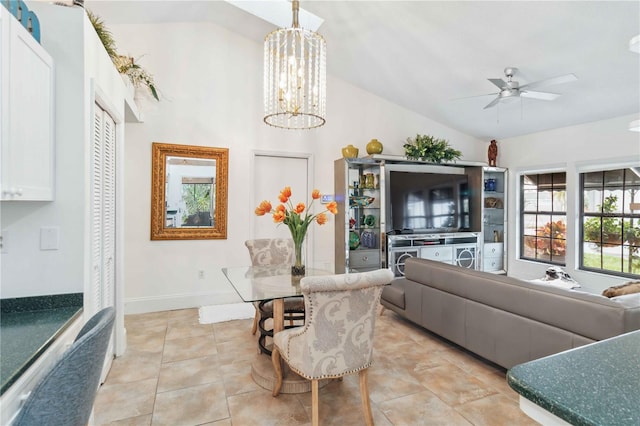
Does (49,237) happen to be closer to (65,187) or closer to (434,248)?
(65,187)

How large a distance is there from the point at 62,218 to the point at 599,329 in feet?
9.95

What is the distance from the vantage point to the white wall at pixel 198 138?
13.3ft

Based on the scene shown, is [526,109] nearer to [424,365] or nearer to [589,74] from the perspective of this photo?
[589,74]

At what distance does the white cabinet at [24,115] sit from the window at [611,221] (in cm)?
595

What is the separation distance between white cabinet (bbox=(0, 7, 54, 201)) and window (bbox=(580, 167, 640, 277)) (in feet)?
19.5

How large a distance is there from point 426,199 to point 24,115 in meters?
5.04

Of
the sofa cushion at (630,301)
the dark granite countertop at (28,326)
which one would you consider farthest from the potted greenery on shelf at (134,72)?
the sofa cushion at (630,301)

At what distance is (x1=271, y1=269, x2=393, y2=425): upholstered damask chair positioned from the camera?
174 centimetres

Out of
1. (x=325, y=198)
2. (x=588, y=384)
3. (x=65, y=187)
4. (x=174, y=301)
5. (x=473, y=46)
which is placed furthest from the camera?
(x=325, y=198)

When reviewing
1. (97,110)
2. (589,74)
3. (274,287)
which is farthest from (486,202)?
(97,110)

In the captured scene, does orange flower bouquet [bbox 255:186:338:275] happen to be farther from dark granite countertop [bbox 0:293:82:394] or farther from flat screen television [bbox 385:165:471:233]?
flat screen television [bbox 385:165:471:233]

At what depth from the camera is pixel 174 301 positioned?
13.7 ft

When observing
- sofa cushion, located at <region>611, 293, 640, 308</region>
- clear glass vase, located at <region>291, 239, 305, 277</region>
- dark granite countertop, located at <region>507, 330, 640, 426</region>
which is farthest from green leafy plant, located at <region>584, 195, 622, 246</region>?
dark granite countertop, located at <region>507, 330, 640, 426</region>

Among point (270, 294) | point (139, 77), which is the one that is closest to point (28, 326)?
point (270, 294)
